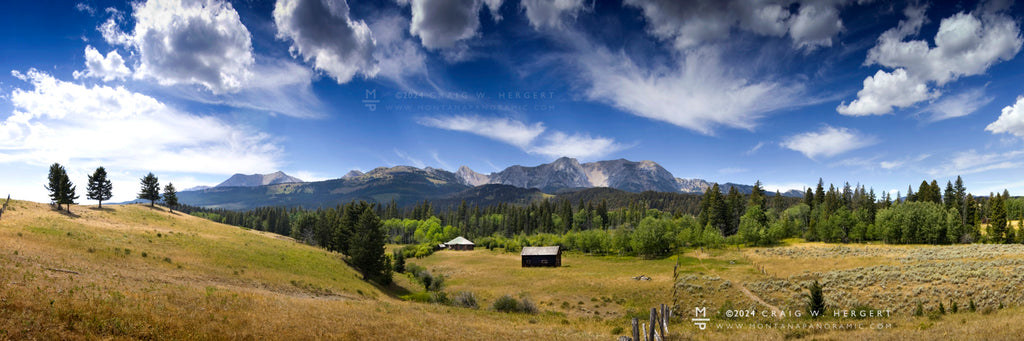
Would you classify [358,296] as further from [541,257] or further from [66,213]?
[541,257]

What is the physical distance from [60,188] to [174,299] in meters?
66.3

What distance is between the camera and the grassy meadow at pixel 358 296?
13922 millimetres

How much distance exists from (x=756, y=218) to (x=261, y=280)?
114638 millimetres

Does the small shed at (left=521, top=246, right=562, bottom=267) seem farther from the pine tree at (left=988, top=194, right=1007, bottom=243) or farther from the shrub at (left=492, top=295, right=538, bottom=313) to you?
the pine tree at (left=988, top=194, right=1007, bottom=243)

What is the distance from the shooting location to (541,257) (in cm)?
8244

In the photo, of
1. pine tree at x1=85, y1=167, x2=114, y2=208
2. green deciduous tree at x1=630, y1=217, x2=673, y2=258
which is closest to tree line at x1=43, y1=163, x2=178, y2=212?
pine tree at x1=85, y1=167, x2=114, y2=208

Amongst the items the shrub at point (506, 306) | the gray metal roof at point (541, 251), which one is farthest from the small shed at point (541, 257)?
the shrub at point (506, 306)

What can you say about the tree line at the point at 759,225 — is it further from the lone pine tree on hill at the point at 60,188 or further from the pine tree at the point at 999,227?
the lone pine tree on hill at the point at 60,188

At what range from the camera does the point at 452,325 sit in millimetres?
20906

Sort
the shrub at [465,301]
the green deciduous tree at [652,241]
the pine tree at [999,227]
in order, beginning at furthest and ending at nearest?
the green deciduous tree at [652,241] → the pine tree at [999,227] → the shrub at [465,301]

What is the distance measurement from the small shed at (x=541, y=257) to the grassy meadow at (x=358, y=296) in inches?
907

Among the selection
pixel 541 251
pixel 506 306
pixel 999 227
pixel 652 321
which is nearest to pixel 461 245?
pixel 541 251

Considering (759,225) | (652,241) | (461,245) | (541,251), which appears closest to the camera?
(541,251)

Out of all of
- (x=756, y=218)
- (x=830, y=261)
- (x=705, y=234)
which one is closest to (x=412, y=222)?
(x=705, y=234)
